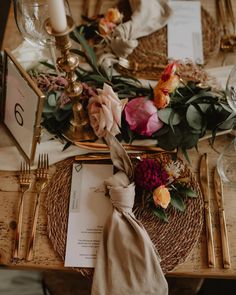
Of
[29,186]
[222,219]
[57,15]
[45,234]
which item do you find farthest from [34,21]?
[222,219]

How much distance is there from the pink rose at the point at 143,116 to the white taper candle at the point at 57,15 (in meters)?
0.24

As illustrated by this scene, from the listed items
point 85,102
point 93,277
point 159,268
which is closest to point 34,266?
point 93,277

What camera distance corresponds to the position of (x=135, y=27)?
1072mm

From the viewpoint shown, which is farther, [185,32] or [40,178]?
[185,32]

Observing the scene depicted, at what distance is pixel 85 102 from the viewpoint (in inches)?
36.8

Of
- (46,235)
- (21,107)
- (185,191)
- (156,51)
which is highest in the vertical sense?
(156,51)

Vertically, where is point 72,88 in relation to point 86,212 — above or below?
above

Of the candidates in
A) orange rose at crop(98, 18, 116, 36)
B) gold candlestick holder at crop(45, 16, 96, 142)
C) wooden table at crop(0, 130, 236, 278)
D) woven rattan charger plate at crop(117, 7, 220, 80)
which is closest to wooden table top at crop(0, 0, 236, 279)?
wooden table at crop(0, 130, 236, 278)

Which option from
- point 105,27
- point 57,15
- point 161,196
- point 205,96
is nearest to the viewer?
point 57,15

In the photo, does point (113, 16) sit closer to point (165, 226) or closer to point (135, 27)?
point (135, 27)

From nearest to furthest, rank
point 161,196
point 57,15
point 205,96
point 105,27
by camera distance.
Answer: point 57,15 → point 161,196 → point 205,96 → point 105,27

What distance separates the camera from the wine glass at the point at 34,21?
0.95 m

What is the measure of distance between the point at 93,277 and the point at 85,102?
39 centimetres

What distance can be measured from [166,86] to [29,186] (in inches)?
15.0
